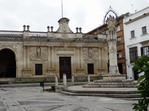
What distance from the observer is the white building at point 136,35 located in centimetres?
3203

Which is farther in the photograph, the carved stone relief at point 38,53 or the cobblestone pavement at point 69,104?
the carved stone relief at point 38,53

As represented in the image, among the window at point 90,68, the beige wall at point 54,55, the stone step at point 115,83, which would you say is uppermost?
the beige wall at point 54,55

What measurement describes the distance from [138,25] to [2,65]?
72.1 feet

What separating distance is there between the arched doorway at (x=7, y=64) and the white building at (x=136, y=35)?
707 inches

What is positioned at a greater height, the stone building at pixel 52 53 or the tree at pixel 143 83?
the stone building at pixel 52 53

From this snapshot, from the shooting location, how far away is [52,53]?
35.2m

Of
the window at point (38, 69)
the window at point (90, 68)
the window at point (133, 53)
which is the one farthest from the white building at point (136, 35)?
the window at point (38, 69)

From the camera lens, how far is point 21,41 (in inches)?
1334

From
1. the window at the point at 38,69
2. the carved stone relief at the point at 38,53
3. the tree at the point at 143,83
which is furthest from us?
the carved stone relief at the point at 38,53

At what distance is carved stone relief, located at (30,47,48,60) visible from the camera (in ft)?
113

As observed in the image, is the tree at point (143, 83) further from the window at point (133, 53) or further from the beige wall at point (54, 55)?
the window at point (133, 53)

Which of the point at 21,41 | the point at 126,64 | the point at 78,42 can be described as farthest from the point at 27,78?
the point at 126,64

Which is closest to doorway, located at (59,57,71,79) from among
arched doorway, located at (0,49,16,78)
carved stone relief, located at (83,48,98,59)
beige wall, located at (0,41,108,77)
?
beige wall, located at (0,41,108,77)

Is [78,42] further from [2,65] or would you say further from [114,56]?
[114,56]
